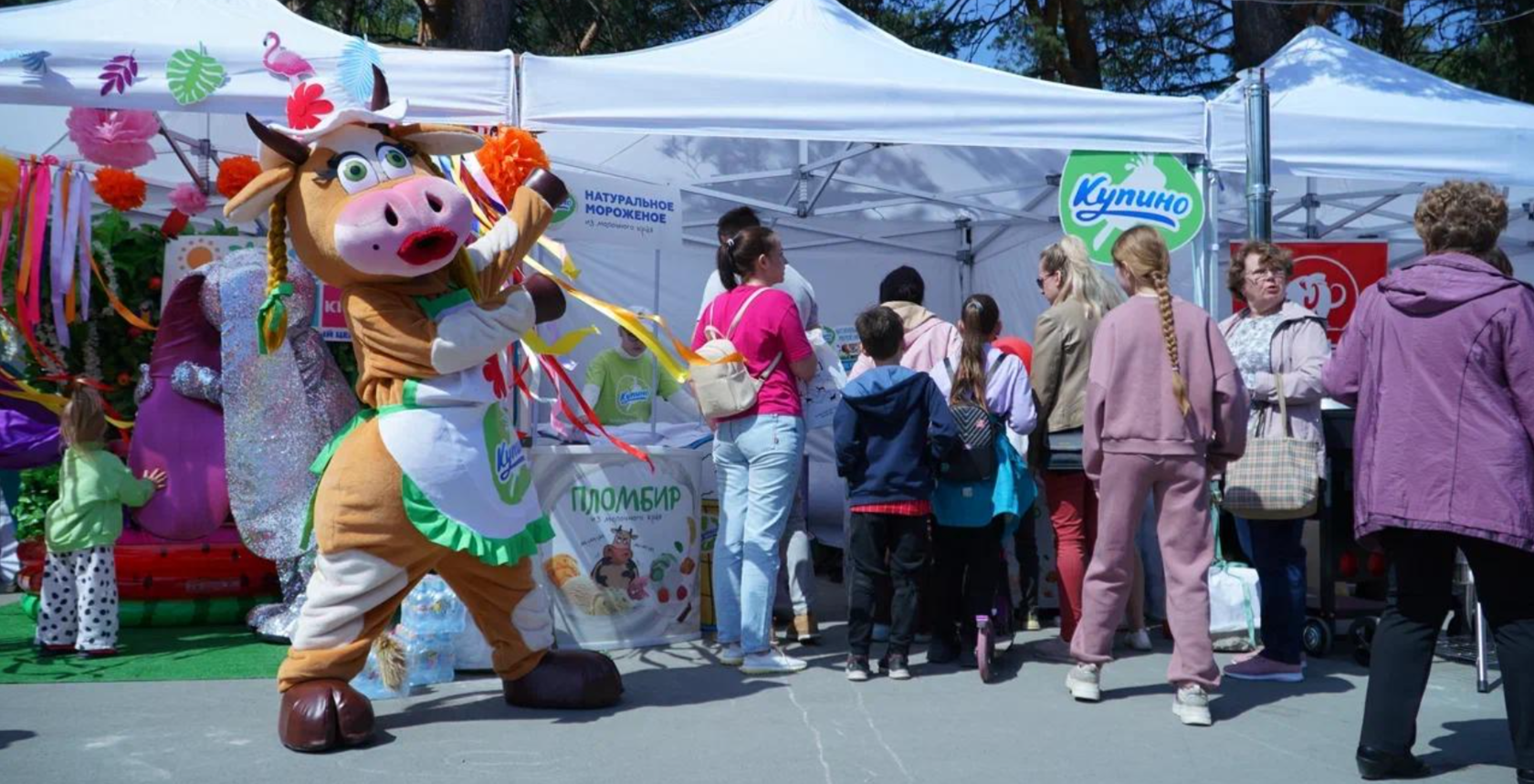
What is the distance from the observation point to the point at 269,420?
19.4ft

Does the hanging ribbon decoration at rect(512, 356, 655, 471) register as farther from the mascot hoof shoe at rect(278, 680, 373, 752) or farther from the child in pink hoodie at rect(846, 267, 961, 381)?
the mascot hoof shoe at rect(278, 680, 373, 752)

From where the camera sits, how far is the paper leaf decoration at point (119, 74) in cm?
525

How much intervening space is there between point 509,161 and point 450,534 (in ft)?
4.86

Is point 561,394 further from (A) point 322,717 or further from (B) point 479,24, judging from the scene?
(B) point 479,24

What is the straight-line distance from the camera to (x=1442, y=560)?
3.77 metres

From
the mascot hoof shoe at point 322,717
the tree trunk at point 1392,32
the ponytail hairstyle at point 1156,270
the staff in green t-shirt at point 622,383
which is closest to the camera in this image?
the mascot hoof shoe at point 322,717

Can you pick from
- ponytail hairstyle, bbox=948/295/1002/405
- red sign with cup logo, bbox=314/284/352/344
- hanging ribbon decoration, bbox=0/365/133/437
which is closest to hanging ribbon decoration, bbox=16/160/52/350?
hanging ribbon decoration, bbox=0/365/133/437

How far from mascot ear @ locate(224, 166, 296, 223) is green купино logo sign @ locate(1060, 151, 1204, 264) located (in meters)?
3.35

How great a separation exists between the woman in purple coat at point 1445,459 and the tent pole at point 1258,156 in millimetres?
2070

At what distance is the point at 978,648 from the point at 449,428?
2175mm

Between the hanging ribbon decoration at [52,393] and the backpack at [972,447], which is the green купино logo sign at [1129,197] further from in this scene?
the hanging ribbon decoration at [52,393]

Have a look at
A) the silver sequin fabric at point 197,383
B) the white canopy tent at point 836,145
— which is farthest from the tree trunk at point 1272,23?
the silver sequin fabric at point 197,383

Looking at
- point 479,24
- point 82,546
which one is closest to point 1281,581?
point 82,546

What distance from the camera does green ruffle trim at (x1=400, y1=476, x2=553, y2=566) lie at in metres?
4.32
